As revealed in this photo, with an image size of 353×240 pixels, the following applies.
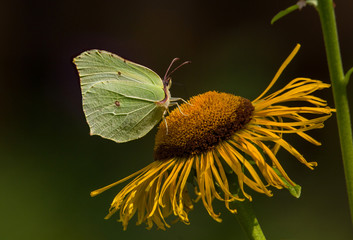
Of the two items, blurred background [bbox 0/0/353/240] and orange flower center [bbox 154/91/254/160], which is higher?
orange flower center [bbox 154/91/254/160]

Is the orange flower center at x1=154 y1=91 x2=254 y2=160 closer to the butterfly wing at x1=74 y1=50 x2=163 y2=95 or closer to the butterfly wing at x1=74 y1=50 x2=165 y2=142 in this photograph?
the butterfly wing at x1=74 y1=50 x2=165 y2=142

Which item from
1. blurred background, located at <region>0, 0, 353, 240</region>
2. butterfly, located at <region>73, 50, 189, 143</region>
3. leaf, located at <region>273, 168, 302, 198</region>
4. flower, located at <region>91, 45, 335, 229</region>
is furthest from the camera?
blurred background, located at <region>0, 0, 353, 240</region>

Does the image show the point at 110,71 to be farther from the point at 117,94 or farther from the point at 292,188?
the point at 292,188

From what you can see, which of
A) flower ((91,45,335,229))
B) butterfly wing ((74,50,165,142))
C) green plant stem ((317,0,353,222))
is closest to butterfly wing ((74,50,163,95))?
butterfly wing ((74,50,165,142))

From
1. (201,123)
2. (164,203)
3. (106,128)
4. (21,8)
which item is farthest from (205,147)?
(21,8)

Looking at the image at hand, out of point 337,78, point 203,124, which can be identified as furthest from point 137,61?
point 337,78

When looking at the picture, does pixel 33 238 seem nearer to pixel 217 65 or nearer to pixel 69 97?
pixel 69 97
